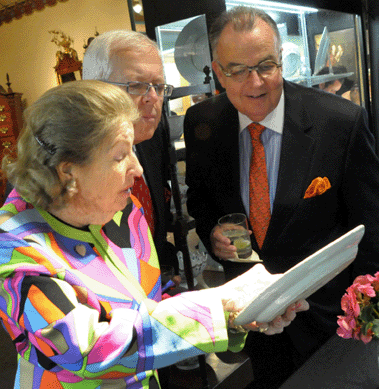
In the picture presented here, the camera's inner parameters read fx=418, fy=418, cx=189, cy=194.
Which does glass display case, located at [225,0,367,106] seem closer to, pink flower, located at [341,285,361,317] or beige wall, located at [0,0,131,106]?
pink flower, located at [341,285,361,317]

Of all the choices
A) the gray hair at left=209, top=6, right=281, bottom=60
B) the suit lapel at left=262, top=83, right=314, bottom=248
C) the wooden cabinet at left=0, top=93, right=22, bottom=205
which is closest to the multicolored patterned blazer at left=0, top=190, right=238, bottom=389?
the suit lapel at left=262, top=83, right=314, bottom=248

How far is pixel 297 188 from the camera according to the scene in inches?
61.1

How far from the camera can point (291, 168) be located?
5.15ft

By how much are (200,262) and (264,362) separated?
522 millimetres

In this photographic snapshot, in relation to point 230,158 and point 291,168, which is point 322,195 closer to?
point 291,168

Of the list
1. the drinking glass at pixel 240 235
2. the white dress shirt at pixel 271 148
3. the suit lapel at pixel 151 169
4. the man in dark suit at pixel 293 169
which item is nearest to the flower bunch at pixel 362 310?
the drinking glass at pixel 240 235

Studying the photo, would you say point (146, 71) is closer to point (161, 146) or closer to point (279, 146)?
point (161, 146)

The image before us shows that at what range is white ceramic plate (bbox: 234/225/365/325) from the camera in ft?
2.51

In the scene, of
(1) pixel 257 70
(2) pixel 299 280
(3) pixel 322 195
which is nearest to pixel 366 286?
(2) pixel 299 280

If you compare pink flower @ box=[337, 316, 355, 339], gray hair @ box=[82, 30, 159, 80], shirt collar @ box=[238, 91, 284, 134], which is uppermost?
gray hair @ box=[82, 30, 159, 80]

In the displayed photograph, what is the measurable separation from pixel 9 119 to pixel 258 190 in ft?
23.8

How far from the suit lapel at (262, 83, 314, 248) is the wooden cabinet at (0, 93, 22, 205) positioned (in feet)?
22.5

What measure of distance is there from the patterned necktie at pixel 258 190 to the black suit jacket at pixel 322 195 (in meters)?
0.05

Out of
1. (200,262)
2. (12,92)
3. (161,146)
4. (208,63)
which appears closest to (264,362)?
(200,262)
